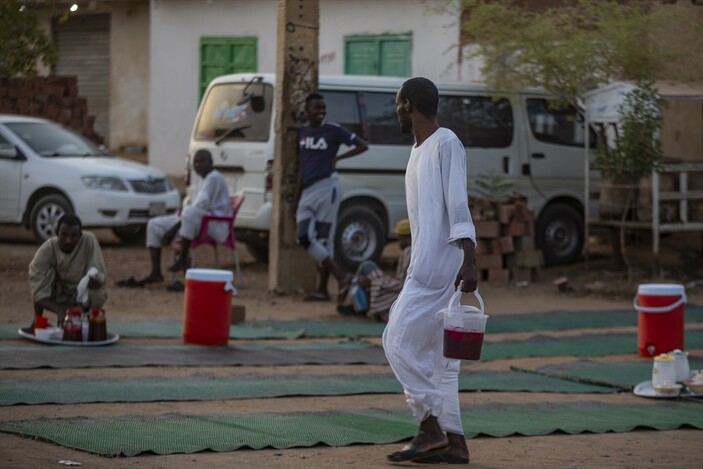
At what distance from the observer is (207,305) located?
9984 millimetres

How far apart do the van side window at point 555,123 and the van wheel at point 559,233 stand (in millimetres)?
879

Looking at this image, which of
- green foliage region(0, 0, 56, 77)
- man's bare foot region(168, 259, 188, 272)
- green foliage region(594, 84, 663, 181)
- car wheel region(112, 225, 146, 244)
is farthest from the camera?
car wheel region(112, 225, 146, 244)

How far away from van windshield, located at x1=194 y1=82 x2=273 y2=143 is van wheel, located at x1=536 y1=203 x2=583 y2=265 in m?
4.11

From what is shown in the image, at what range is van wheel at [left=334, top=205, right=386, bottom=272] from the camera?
15047 millimetres

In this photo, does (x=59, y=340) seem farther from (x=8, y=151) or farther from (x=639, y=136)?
(x=639, y=136)

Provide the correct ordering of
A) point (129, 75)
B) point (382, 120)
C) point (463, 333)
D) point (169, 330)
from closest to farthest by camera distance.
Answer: point (463, 333)
point (169, 330)
point (382, 120)
point (129, 75)

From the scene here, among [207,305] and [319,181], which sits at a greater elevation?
[319,181]

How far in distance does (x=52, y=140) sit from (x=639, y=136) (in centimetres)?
763

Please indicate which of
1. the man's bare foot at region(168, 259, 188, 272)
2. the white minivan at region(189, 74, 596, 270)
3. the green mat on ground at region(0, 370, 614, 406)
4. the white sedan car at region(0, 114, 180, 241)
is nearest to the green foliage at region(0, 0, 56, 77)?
the green mat on ground at region(0, 370, 614, 406)

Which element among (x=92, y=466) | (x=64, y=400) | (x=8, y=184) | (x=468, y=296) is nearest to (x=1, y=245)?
(x=8, y=184)

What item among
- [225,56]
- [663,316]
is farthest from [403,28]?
[663,316]

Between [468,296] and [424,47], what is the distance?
7436mm

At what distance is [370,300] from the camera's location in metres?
11.9

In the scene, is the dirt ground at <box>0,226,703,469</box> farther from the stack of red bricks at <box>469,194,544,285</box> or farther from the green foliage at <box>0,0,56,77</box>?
the green foliage at <box>0,0,56,77</box>
